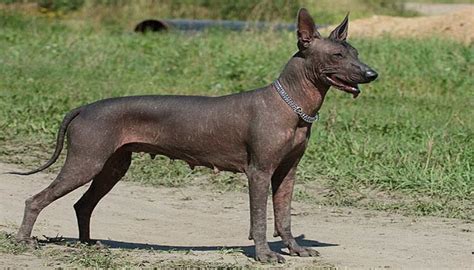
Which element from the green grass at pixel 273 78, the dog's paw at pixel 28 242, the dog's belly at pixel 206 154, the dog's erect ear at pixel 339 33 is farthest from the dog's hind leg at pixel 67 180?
the green grass at pixel 273 78

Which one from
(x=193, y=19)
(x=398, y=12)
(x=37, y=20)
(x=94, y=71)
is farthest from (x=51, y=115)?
(x=398, y=12)

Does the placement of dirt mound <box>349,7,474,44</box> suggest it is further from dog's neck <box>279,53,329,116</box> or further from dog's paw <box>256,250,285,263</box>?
dog's paw <box>256,250,285,263</box>

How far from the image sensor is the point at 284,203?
7641mm

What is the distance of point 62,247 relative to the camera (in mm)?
7680

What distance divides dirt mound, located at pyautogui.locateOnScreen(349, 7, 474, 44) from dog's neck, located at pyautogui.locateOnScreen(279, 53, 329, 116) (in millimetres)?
10140

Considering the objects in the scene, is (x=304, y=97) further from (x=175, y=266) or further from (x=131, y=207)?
(x=131, y=207)

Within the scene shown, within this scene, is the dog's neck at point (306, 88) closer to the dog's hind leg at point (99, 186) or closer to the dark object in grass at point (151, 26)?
the dog's hind leg at point (99, 186)

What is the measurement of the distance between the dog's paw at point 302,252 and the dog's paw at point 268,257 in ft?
0.85

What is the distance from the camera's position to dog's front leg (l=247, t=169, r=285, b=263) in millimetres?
7299

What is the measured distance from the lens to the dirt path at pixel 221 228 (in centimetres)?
745

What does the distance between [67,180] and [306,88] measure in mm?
1643

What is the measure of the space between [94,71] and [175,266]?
318 inches

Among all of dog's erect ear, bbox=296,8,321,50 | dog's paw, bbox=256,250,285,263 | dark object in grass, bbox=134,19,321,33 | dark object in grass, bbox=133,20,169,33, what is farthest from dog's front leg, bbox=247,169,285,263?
dark object in grass, bbox=133,20,169,33

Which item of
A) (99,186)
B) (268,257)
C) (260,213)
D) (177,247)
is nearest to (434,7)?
(177,247)
